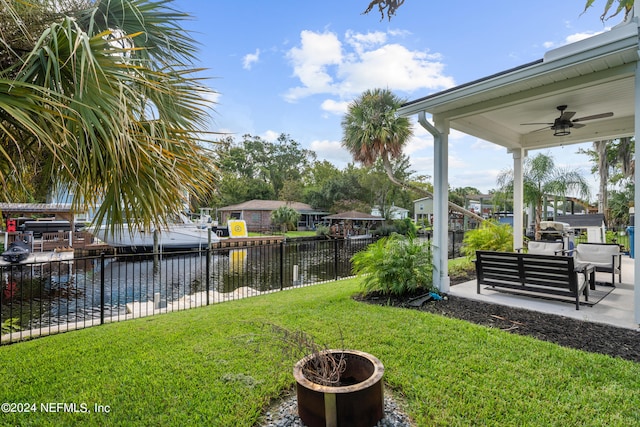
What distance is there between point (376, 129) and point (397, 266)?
35.2ft

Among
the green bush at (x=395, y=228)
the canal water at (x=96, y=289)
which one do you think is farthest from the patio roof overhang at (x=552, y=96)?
the green bush at (x=395, y=228)

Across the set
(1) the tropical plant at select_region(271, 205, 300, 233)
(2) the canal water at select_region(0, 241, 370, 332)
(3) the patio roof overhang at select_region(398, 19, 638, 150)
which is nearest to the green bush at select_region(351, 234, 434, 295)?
(2) the canal water at select_region(0, 241, 370, 332)

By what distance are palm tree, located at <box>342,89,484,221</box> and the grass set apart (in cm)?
1144

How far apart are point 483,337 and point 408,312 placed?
1.05 metres

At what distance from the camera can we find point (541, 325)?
3770 mm

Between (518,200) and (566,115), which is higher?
(566,115)

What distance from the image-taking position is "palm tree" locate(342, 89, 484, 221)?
14.5m

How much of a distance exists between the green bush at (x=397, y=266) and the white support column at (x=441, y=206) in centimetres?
15

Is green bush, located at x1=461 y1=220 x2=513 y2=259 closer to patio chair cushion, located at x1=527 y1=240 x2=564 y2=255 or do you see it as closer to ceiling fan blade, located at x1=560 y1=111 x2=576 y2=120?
patio chair cushion, located at x1=527 y1=240 x2=564 y2=255

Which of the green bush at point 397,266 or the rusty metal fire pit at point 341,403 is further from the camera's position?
the green bush at point 397,266

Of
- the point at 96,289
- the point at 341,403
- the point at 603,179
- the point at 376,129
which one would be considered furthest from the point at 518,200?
the point at 96,289

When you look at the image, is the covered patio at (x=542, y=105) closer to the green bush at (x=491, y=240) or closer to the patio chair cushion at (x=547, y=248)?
the green bush at (x=491, y=240)

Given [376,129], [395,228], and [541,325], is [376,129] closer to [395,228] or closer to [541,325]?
[395,228]

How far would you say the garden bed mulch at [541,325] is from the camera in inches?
126
